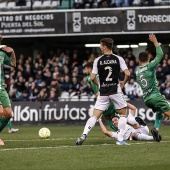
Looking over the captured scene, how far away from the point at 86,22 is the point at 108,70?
1968 cm

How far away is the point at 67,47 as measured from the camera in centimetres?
3931

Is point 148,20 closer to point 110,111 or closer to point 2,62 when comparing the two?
point 110,111

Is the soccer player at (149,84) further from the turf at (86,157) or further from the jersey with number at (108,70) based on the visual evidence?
the turf at (86,157)

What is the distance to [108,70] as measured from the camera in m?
14.9

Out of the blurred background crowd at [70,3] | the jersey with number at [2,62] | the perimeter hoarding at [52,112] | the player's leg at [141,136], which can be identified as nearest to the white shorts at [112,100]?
the player's leg at [141,136]

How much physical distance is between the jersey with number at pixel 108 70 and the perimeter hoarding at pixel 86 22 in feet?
61.8

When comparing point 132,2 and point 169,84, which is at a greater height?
point 132,2

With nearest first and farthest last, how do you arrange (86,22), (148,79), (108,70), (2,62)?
(108,70) < (2,62) < (148,79) < (86,22)

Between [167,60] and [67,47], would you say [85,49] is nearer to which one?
[67,47]

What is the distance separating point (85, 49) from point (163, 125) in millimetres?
11246

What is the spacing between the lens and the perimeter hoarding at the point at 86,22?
110ft

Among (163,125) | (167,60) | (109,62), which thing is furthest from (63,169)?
(167,60)

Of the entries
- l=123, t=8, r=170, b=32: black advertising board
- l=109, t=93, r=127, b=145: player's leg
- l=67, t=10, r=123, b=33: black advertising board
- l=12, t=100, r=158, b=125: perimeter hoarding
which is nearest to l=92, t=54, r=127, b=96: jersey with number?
l=109, t=93, r=127, b=145: player's leg

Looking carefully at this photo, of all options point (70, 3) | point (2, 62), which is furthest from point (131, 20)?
point (2, 62)
